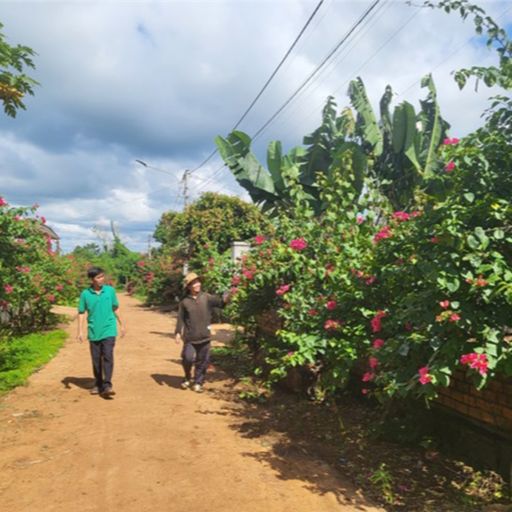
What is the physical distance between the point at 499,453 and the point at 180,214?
1849cm

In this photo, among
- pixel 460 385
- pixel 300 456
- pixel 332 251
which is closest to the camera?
pixel 460 385

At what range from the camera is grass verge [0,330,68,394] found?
727 centimetres

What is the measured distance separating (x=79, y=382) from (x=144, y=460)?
3539mm

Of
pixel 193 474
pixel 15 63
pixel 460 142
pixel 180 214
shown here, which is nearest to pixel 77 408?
pixel 193 474

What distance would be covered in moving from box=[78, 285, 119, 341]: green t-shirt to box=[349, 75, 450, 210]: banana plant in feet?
22.2

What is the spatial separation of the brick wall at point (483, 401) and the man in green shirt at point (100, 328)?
13.8 feet

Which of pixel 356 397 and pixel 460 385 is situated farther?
pixel 356 397

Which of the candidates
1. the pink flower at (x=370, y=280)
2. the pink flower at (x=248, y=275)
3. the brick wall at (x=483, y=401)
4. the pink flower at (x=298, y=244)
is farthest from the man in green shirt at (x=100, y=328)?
the brick wall at (x=483, y=401)

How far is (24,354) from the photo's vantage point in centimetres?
927

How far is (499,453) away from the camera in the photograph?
3.87 meters

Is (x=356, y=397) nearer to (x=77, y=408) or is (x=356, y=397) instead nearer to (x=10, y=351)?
(x=77, y=408)

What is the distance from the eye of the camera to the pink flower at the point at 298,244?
6047 mm

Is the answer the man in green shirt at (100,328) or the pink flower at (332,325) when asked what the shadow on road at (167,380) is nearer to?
the man in green shirt at (100,328)

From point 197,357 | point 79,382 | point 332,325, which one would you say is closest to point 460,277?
point 332,325
